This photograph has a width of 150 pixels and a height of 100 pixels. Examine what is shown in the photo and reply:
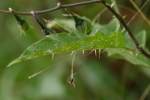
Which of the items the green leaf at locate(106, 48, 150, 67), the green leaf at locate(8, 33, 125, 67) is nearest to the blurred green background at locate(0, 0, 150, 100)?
the green leaf at locate(106, 48, 150, 67)

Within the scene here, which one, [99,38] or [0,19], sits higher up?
[0,19]

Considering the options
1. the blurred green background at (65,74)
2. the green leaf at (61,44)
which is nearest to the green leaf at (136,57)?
the green leaf at (61,44)

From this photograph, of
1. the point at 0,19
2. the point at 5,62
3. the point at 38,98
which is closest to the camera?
the point at 38,98

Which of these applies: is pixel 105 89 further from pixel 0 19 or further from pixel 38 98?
pixel 0 19

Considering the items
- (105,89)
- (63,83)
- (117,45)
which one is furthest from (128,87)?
(117,45)

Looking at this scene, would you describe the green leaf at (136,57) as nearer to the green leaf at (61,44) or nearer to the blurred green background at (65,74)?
the green leaf at (61,44)

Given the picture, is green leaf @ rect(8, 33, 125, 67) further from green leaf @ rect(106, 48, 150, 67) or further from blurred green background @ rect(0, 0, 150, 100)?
blurred green background @ rect(0, 0, 150, 100)
